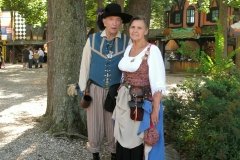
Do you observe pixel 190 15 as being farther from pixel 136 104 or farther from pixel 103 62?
pixel 136 104

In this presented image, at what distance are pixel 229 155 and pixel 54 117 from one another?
2.60 m

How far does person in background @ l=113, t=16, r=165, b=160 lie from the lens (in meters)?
4.04

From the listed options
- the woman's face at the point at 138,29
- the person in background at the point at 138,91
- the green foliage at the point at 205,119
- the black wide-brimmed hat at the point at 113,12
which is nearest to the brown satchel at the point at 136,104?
the person in background at the point at 138,91

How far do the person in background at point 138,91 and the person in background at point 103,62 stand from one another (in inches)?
13.1

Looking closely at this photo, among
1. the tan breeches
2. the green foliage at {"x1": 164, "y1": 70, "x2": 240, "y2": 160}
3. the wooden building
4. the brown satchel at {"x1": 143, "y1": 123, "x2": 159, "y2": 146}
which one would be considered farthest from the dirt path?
the wooden building

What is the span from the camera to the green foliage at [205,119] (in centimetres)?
488

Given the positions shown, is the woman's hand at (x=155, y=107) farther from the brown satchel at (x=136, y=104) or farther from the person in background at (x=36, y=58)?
the person in background at (x=36, y=58)

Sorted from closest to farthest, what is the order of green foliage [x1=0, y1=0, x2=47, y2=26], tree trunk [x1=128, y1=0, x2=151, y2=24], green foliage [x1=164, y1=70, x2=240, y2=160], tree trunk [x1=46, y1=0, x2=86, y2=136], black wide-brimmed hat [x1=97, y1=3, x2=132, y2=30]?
1. black wide-brimmed hat [x1=97, y1=3, x2=132, y2=30]
2. green foliage [x1=164, y1=70, x2=240, y2=160]
3. tree trunk [x1=46, y1=0, x2=86, y2=136]
4. tree trunk [x1=128, y1=0, x2=151, y2=24]
5. green foliage [x1=0, y1=0, x2=47, y2=26]

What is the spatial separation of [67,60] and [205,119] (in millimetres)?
2132

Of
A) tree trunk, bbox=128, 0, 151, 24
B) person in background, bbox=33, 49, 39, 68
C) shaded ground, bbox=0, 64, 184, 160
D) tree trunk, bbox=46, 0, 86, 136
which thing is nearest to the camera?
shaded ground, bbox=0, 64, 184, 160

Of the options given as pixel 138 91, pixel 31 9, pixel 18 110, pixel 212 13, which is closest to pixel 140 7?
pixel 18 110

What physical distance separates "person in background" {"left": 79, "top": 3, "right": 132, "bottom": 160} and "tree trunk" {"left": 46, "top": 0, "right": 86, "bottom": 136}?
1.35 metres

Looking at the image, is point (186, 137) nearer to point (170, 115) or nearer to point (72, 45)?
point (170, 115)

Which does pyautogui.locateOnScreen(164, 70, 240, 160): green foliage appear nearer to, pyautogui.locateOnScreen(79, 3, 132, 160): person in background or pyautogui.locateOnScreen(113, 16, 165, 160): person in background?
pyautogui.locateOnScreen(113, 16, 165, 160): person in background
